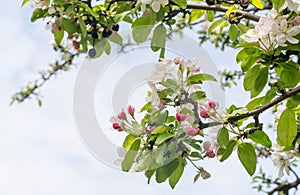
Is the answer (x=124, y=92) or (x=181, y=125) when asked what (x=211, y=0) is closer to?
(x=124, y=92)

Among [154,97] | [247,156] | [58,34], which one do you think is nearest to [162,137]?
[154,97]

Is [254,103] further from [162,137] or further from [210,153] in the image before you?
[162,137]

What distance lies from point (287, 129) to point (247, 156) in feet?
0.46

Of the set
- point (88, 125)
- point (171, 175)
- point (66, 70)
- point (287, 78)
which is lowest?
point (171, 175)

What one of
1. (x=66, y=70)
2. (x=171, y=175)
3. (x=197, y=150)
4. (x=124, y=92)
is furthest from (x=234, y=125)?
(x=66, y=70)

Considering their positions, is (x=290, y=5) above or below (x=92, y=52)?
below

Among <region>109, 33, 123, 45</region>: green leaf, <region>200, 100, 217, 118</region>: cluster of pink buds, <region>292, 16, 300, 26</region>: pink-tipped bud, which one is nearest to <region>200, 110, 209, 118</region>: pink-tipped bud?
<region>200, 100, 217, 118</region>: cluster of pink buds

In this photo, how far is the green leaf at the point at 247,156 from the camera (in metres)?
1.31

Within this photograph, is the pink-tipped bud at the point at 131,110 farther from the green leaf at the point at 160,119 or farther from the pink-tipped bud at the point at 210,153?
the pink-tipped bud at the point at 210,153

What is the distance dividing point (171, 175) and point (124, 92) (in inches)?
15.1

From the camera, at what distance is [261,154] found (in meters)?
3.28

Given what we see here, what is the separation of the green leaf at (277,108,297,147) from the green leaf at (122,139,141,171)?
0.41m

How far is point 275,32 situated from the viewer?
1198 mm

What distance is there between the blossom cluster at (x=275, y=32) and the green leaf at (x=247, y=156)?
294mm
